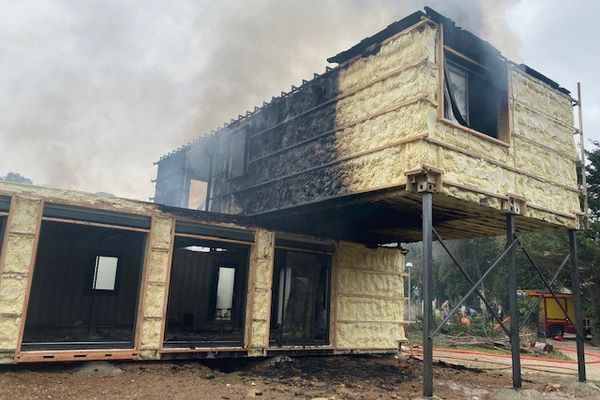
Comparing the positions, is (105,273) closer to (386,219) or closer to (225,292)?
(225,292)

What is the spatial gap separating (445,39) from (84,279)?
474 inches

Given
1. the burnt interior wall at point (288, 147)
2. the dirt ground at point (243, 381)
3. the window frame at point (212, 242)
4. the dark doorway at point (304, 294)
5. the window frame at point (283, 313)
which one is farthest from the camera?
the dark doorway at point (304, 294)

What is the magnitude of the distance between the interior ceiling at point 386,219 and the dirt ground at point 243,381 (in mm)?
3542

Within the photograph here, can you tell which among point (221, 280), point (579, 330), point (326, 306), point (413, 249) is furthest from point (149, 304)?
point (413, 249)

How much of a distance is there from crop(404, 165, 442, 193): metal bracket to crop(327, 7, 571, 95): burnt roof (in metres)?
3.06

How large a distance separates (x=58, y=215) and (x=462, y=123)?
332 inches

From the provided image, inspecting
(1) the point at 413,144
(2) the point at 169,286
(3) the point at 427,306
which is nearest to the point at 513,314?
(3) the point at 427,306

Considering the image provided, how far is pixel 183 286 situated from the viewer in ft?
51.3

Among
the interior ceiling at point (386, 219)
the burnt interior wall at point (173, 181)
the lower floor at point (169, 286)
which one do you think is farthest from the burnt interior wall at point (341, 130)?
the burnt interior wall at point (173, 181)

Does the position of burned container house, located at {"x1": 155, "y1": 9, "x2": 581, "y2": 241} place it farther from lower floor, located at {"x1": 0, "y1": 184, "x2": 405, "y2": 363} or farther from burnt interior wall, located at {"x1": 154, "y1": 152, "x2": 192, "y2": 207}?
burnt interior wall, located at {"x1": 154, "y1": 152, "x2": 192, "y2": 207}

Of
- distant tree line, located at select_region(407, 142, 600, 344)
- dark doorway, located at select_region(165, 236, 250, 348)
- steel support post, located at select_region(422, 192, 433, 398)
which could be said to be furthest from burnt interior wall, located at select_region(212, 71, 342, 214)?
distant tree line, located at select_region(407, 142, 600, 344)

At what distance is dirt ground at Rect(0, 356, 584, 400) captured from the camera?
309 inches

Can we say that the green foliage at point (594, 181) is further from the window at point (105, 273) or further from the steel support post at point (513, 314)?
the window at point (105, 273)

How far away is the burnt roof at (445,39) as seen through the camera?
8844 millimetres
